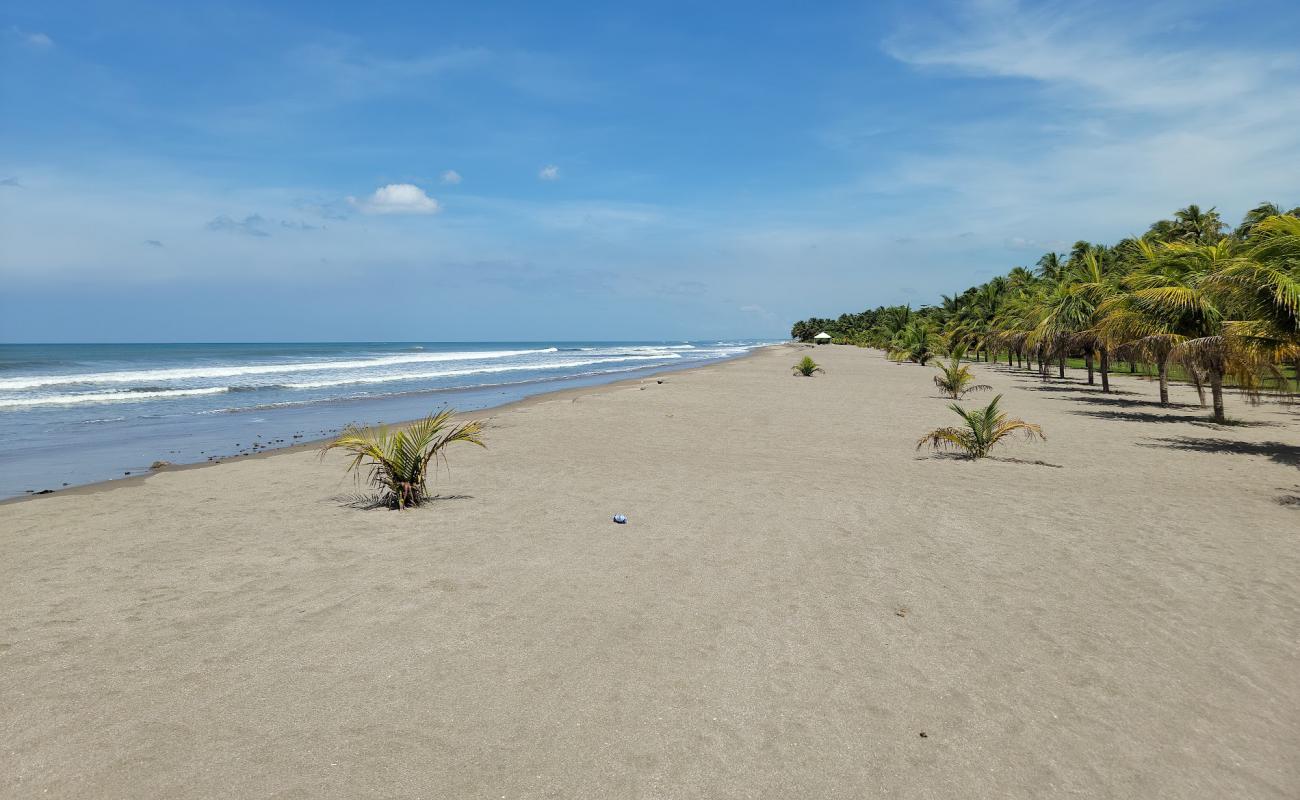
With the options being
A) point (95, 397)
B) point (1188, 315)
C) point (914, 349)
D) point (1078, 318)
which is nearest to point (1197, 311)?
point (1188, 315)

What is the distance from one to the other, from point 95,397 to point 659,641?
31975 mm

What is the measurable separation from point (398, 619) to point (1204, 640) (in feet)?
18.0

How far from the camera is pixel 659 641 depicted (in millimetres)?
4465

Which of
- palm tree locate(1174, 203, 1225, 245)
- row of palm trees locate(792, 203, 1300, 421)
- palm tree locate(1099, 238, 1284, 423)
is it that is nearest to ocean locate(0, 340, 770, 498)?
row of palm trees locate(792, 203, 1300, 421)

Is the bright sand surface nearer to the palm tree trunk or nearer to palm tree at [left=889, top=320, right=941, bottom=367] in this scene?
the palm tree trunk

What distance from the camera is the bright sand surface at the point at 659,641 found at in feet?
10.4

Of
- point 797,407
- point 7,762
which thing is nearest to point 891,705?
point 7,762

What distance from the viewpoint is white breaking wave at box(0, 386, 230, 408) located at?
24.9 meters

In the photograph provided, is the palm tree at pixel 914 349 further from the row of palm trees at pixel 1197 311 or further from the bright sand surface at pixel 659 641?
the bright sand surface at pixel 659 641

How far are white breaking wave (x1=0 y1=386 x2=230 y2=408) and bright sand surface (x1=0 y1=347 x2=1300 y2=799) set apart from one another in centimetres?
2143

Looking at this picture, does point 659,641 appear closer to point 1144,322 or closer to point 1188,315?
point 1188,315

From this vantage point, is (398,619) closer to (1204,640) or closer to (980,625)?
(980,625)

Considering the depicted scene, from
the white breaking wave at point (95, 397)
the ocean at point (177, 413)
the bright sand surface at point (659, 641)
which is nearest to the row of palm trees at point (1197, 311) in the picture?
the bright sand surface at point (659, 641)

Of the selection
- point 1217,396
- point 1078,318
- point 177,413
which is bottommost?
point 1217,396
